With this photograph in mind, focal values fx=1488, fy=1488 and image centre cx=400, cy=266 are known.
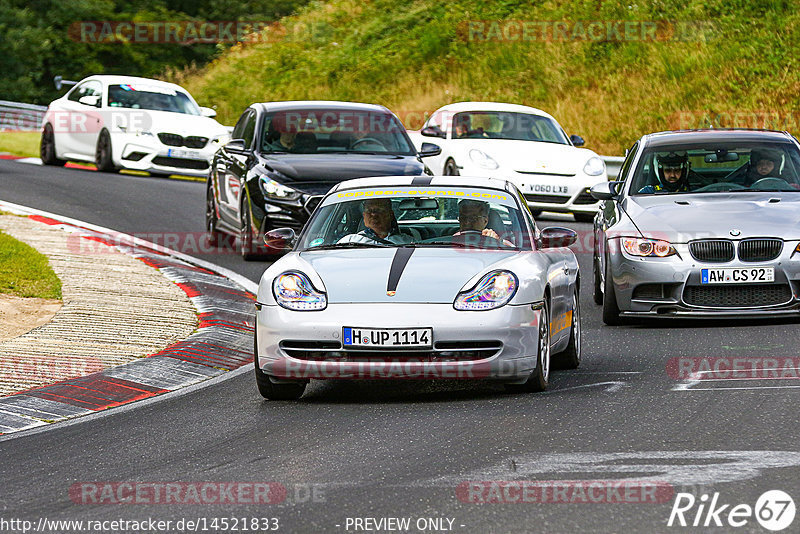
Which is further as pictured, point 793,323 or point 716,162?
point 716,162

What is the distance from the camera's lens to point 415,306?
859 cm

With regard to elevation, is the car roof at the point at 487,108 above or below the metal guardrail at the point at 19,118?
above

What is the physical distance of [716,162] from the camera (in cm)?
1298

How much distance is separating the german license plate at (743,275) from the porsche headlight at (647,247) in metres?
0.39

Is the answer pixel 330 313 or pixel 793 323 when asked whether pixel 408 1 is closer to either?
pixel 793 323

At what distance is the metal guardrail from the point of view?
40406mm

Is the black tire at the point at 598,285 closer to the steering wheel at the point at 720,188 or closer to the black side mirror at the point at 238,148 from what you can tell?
the steering wheel at the point at 720,188

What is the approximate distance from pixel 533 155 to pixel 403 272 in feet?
40.2

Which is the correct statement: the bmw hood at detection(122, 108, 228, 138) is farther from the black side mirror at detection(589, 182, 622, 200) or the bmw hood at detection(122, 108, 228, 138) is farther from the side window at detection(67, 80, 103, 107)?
the black side mirror at detection(589, 182, 622, 200)

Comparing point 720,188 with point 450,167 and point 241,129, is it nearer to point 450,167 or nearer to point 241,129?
point 241,129

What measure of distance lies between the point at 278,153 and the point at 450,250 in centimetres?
739

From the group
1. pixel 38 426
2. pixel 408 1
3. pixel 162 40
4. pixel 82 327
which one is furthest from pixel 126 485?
pixel 162 40

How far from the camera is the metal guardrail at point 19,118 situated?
40.4 meters

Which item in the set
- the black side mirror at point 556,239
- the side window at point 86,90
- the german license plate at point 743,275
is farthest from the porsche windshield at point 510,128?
the black side mirror at point 556,239
